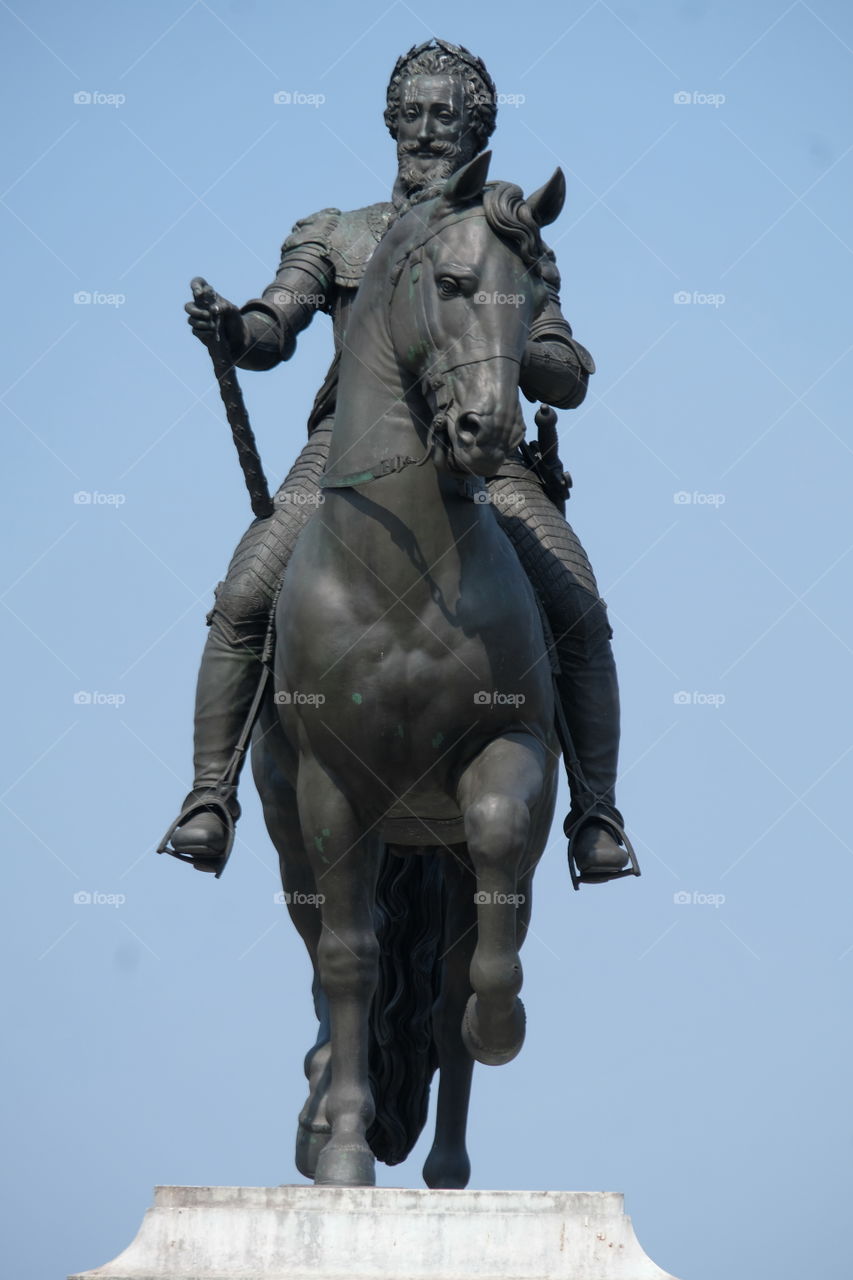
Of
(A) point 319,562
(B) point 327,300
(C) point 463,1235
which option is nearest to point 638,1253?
(C) point 463,1235

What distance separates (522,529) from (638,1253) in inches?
Answer: 154

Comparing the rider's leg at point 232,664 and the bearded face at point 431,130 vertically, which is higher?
the bearded face at point 431,130

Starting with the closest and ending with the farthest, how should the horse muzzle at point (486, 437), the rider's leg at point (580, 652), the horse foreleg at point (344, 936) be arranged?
the horse muzzle at point (486, 437)
the horse foreleg at point (344, 936)
the rider's leg at point (580, 652)

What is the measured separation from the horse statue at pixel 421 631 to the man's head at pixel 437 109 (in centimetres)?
171

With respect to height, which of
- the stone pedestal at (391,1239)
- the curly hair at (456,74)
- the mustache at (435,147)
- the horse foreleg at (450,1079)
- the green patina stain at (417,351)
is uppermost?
the curly hair at (456,74)

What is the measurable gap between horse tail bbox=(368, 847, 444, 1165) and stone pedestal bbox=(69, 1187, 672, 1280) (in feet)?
9.12

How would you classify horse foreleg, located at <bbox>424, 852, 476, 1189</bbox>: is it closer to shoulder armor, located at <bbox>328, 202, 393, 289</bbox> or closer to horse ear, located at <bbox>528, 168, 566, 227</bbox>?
shoulder armor, located at <bbox>328, 202, 393, 289</bbox>

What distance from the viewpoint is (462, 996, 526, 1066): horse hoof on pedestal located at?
40.9 ft

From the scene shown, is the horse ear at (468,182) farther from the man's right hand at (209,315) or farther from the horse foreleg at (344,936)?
the horse foreleg at (344,936)

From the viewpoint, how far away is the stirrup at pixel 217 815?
45.2 ft

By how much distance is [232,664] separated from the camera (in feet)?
45.5

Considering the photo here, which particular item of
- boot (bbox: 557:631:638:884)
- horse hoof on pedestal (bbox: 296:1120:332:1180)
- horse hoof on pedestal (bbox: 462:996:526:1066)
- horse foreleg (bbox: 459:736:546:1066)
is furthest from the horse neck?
horse hoof on pedestal (bbox: 296:1120:332:1180)

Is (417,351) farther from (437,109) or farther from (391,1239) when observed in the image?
(391,1239)
